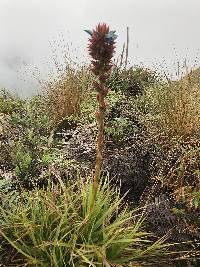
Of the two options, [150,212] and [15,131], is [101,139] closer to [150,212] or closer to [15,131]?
[150,212]

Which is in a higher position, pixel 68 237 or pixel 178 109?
pixel 178 109

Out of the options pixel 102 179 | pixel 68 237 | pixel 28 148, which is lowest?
pixel 68 237

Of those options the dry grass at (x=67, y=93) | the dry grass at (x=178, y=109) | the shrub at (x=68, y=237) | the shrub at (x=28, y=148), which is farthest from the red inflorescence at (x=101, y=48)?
the dry grass at (x=67, y=93)

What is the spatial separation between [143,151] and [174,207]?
952 mm

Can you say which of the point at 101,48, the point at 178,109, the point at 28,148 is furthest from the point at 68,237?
the point at 178,109

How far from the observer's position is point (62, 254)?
385 centimetres

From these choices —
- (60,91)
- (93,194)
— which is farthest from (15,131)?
(93,194)

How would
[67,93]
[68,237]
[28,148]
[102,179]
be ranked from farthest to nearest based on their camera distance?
[67,93] < [28,148] < [102,179] < [68,237]

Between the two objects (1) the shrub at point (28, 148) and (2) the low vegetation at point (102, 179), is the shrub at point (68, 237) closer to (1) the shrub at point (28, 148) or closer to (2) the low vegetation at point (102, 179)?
(2) the low vegetation at point (102, 179)

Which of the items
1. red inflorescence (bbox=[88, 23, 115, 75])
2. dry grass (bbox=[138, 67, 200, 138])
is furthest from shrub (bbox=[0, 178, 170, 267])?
dry grass (bbox=[138, 67, 200, 138])

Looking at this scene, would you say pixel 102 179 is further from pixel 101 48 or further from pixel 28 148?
pixel 101 48

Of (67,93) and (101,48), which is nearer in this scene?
(101,48)

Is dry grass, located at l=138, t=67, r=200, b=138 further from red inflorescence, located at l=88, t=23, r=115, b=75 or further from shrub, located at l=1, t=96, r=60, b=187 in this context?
red inflorescence, located at l=88, t=23, r=115, b=75

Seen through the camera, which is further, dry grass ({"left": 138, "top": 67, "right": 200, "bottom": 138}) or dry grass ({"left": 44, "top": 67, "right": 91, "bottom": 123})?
dry grass ({"left": 44, "top": 67, "right": 91, "bottom": 123})
